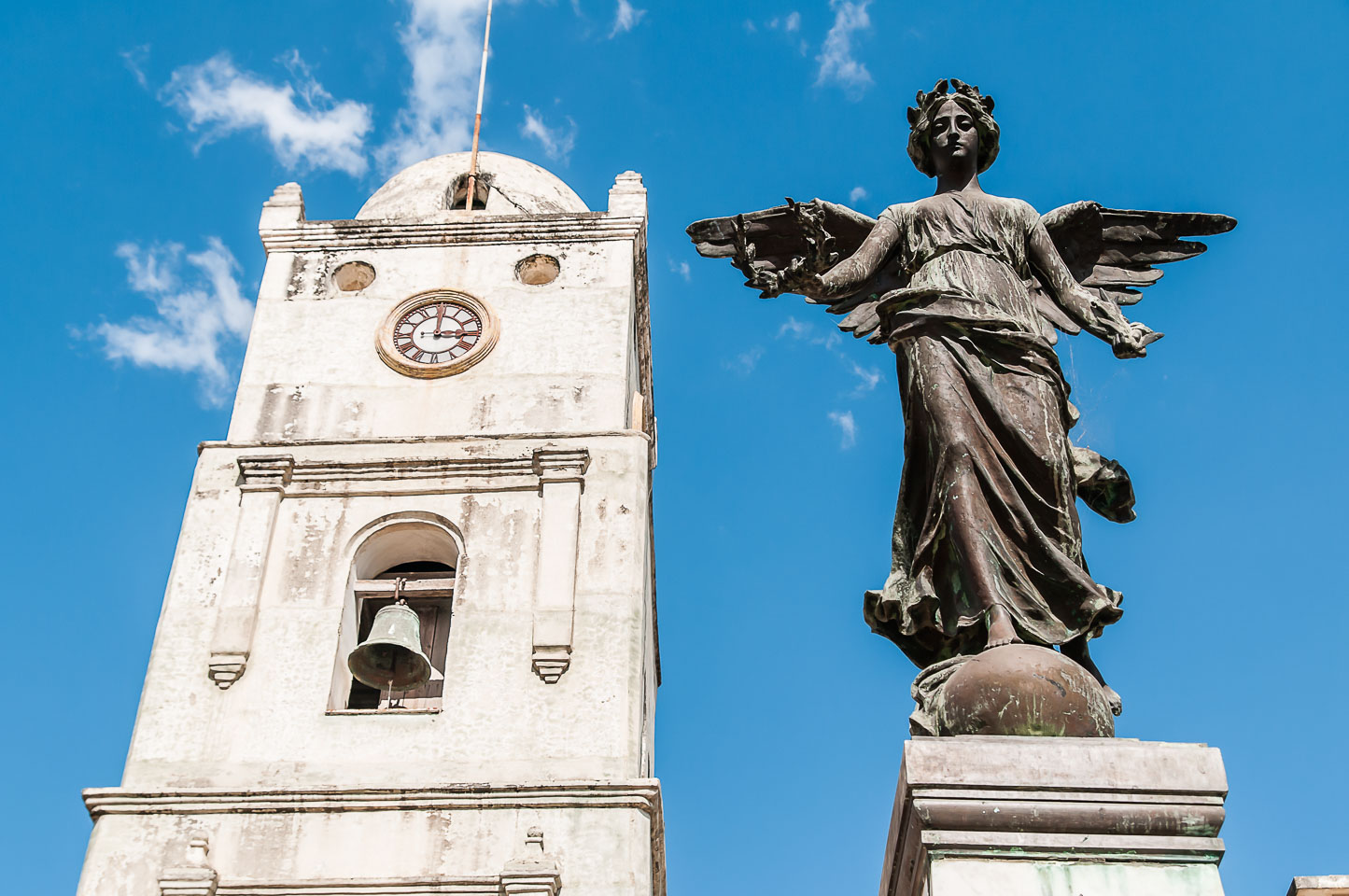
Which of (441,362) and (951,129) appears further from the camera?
(441,362)

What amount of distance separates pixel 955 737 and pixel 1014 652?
0.30 m

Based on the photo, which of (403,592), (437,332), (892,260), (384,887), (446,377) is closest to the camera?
(892,260)

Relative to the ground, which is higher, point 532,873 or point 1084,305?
point 532,873

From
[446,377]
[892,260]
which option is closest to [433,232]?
[446,377]

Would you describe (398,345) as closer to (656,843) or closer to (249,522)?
(249,522)

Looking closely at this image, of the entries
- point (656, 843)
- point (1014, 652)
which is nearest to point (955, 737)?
point (1014, 652)

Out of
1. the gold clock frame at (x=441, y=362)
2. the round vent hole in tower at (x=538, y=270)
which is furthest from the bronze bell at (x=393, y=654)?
the round vent hole in tower at (x=538, y=270)

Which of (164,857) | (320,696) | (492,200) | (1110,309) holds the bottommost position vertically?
(1110,309)

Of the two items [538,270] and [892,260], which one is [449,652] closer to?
[538,270]

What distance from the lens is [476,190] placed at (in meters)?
26.4

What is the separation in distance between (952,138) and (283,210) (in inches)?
793

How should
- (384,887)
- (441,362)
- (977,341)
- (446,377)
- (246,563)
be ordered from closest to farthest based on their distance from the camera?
(977,341), (384,887), (246,563), (446,377), (441,362)

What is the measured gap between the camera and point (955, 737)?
11.9 feet

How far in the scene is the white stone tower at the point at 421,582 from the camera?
Answer: 1750cm
